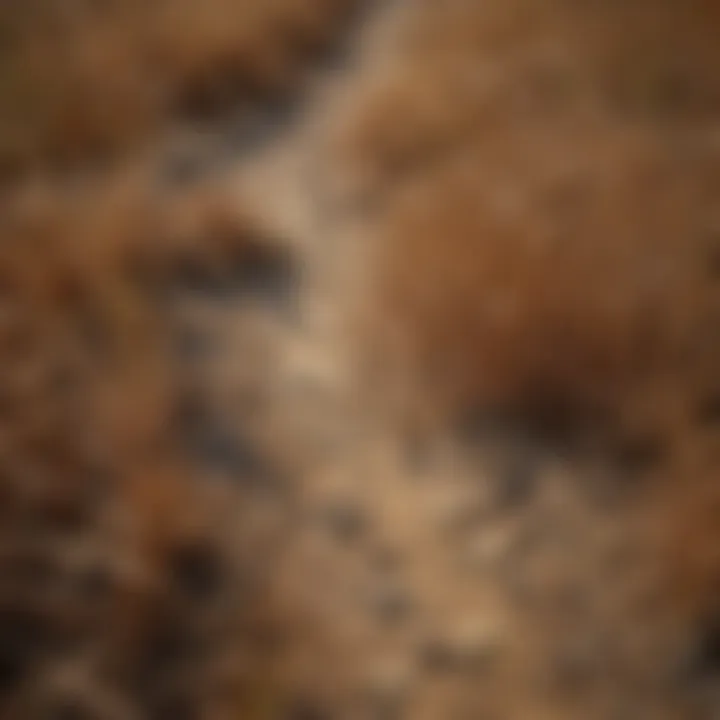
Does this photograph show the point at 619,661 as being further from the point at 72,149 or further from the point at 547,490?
the point at 72,149

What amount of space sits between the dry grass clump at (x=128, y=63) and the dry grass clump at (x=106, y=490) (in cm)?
4

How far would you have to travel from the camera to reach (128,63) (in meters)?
0.81

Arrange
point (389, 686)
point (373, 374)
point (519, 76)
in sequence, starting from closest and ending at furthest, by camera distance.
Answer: point (389, 686), point (373, 374), point (519, 76)

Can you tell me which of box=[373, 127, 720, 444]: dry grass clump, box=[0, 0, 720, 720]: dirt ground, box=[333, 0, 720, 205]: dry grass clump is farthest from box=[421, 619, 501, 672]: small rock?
box=[333, 0, 720, 205]: dry grass clump

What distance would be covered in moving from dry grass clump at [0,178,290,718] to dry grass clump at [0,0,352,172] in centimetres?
4

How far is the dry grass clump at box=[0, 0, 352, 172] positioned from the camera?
2.59 ft

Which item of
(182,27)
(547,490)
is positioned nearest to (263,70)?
(182,27)

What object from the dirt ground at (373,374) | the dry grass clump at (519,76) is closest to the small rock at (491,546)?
the dirt ground at (373,374)

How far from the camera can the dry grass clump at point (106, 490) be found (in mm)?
588

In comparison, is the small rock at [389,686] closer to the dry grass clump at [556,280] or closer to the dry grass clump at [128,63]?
the dry grass clump at [556,280]

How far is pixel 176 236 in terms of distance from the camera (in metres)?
0.74

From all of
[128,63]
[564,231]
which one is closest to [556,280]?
[564,231]

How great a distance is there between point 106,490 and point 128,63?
0.30 metres

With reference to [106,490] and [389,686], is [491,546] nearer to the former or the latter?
[389,686]
